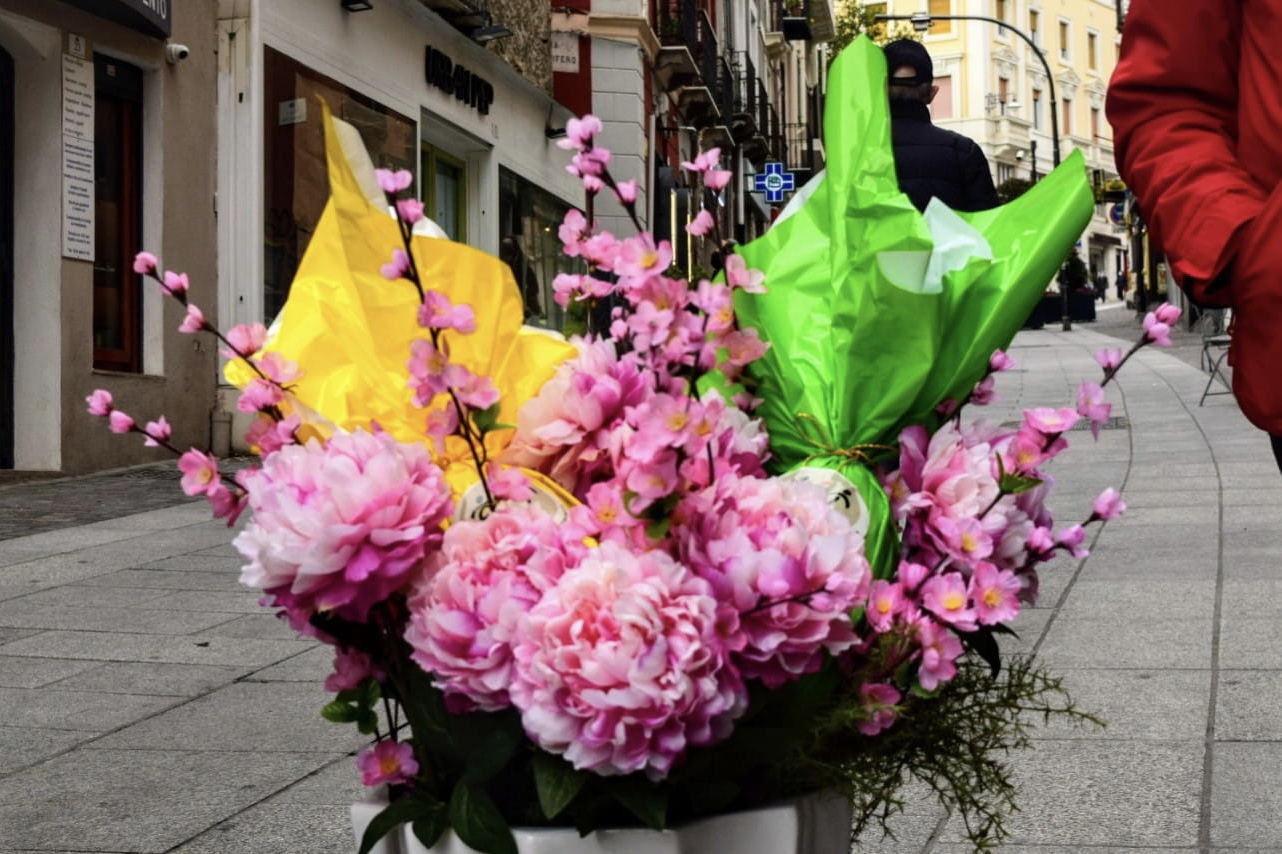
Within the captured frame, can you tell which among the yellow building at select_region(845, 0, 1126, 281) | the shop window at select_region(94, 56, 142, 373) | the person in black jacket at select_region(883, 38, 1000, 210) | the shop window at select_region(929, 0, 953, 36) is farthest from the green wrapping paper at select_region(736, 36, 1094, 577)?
the shop window at select_region(929, 0, 953, 36)

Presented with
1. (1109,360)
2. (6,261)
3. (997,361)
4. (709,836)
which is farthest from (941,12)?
(709,836)

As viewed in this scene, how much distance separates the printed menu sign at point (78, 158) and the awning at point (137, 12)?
0.34 meters

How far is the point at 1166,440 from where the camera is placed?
12062 millimetres

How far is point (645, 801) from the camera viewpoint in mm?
1477

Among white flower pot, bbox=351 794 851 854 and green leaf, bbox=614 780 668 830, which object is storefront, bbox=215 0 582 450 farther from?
green leaf, bbox=614 780 668 830

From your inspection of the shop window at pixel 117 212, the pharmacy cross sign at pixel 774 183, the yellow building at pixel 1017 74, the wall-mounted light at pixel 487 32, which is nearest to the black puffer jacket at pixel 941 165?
the shop window at pixel 117 212

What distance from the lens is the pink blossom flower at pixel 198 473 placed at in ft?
5.40

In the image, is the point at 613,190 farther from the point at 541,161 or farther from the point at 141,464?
the point at 541,161

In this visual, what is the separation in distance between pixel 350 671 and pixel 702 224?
51 centimetres

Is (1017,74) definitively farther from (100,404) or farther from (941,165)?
(100,404)

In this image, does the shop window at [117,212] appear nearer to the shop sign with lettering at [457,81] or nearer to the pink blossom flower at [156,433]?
the shop sign with lettering at [457,81]

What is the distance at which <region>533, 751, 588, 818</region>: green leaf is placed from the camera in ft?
4.81

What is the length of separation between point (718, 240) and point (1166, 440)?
1093 cm

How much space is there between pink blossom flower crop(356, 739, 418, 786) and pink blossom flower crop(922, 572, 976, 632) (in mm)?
477
